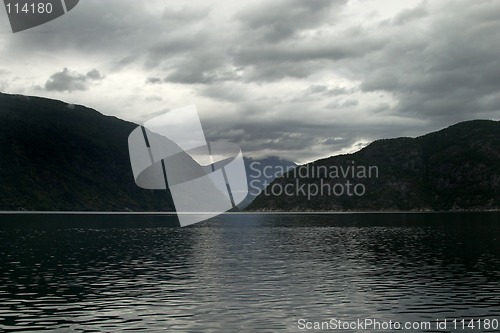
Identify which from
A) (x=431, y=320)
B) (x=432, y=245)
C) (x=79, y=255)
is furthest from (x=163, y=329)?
(x=432, y=245)

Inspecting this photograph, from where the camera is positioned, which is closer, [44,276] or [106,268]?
[44,276]

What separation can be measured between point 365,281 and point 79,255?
55.0 metres

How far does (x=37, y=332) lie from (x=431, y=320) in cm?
3059

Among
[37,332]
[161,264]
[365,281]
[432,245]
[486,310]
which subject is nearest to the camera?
[37,332]

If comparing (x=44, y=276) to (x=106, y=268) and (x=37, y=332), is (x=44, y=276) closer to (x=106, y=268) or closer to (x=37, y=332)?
(x=106, y=268)

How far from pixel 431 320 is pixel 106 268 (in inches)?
1950

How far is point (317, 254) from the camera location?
326 feet

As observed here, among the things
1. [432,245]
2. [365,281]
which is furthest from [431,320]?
[432,245]

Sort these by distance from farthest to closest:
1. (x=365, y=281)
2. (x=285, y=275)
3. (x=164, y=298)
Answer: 1. (x=285, y=275)
2. (x=365, y=281)
3. (x=164, y=298)

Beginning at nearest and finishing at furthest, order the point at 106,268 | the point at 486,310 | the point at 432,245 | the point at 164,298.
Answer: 1. the point at 486,310
2. the point at 164,298
3. the point at 106,268
4. the point at 432,245

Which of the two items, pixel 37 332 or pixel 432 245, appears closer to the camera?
pixel 37 332

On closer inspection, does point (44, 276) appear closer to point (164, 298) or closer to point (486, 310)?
point (164, 298)

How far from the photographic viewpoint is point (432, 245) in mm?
118938

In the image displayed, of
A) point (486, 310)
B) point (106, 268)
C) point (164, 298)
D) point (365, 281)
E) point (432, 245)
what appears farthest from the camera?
point (432, 245)
